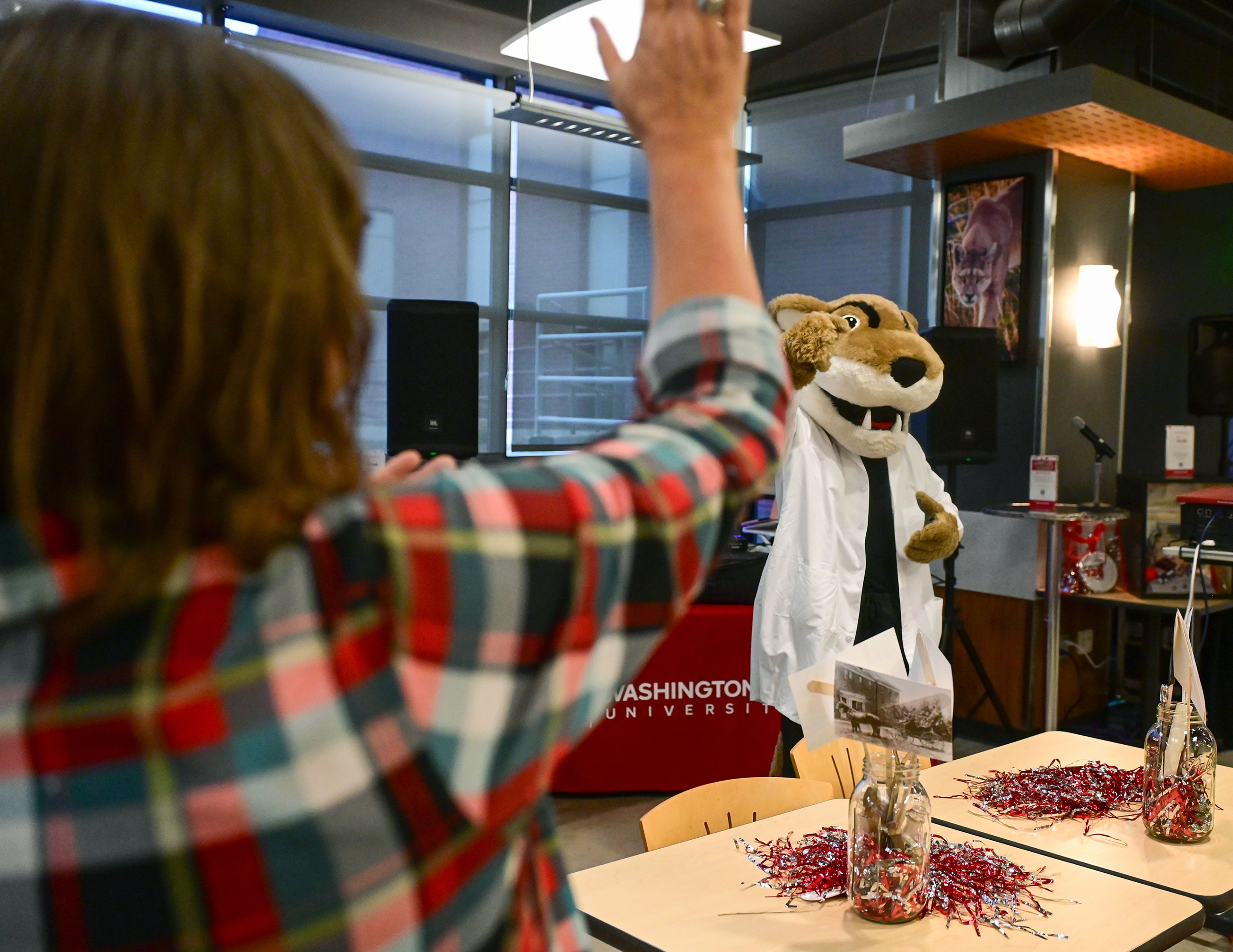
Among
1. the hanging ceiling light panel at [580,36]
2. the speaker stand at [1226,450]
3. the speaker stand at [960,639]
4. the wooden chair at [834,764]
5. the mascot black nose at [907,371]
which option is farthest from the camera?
the speaker stand at [1226,450]

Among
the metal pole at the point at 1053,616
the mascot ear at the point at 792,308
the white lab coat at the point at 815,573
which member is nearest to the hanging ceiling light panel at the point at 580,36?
the mascot ear at the point at 792,308

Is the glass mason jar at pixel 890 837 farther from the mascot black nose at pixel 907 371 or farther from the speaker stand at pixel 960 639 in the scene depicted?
the speaker stand at pixel 960 639

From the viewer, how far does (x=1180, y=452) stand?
4.95 m

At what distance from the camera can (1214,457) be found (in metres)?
6.13

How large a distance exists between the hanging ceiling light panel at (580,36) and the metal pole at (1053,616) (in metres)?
2.23

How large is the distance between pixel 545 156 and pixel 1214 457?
15.1 ft

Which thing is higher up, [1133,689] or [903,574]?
[903,574]

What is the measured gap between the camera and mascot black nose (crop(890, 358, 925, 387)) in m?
3.32

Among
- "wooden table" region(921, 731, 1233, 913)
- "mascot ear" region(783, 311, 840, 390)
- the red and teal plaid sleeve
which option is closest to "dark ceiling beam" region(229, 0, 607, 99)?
"mascot ear" region(783, 311, 840, 390)

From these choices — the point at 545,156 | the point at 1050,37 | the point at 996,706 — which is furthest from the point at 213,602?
the point at 545,156

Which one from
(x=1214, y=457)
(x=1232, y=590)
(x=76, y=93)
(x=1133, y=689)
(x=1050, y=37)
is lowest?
(x=1133, y=689)

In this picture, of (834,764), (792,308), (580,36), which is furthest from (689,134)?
(580,36)

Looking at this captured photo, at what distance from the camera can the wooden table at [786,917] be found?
1.47m

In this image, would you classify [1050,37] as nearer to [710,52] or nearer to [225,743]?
[710,52]
